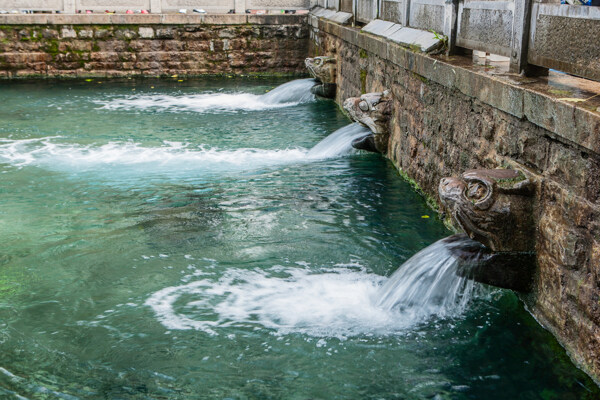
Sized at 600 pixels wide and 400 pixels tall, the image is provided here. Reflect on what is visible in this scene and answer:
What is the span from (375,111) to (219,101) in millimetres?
5564

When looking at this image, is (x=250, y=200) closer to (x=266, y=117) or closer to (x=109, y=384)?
(x=109, y=384)

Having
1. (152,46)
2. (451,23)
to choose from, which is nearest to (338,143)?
(451,23)

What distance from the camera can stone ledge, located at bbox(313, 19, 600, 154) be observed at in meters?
3.38

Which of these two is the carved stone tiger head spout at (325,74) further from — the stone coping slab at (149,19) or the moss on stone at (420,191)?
the moss on stone at (420,191)

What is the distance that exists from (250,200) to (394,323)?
283 cm

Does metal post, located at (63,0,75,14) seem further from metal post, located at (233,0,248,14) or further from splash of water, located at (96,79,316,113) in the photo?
metal post, located at (233,0,248,14)

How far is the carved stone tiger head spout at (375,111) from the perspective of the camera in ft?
26.3

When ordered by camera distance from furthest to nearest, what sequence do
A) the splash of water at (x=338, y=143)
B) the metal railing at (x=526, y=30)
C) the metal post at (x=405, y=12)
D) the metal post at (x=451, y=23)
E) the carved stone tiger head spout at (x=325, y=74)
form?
the carved stone tiger head spout at (x=325, y=74), the splash of water at (x=338, y=143), the metal post at (x=405, y=12), the metal post at (x=451, y=23), the metal railing at (x=526, y=30)

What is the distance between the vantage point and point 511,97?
4.31 meters


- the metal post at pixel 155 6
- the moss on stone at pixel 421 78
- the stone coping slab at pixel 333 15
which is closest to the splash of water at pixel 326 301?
the moss on stone at pixel 421 78

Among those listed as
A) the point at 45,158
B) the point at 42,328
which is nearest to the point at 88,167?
the point at 45,158

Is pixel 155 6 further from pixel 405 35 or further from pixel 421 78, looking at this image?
pixel 421 78

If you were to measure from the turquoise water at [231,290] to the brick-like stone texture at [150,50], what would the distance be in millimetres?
7236

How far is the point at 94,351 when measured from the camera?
12.9 ft
